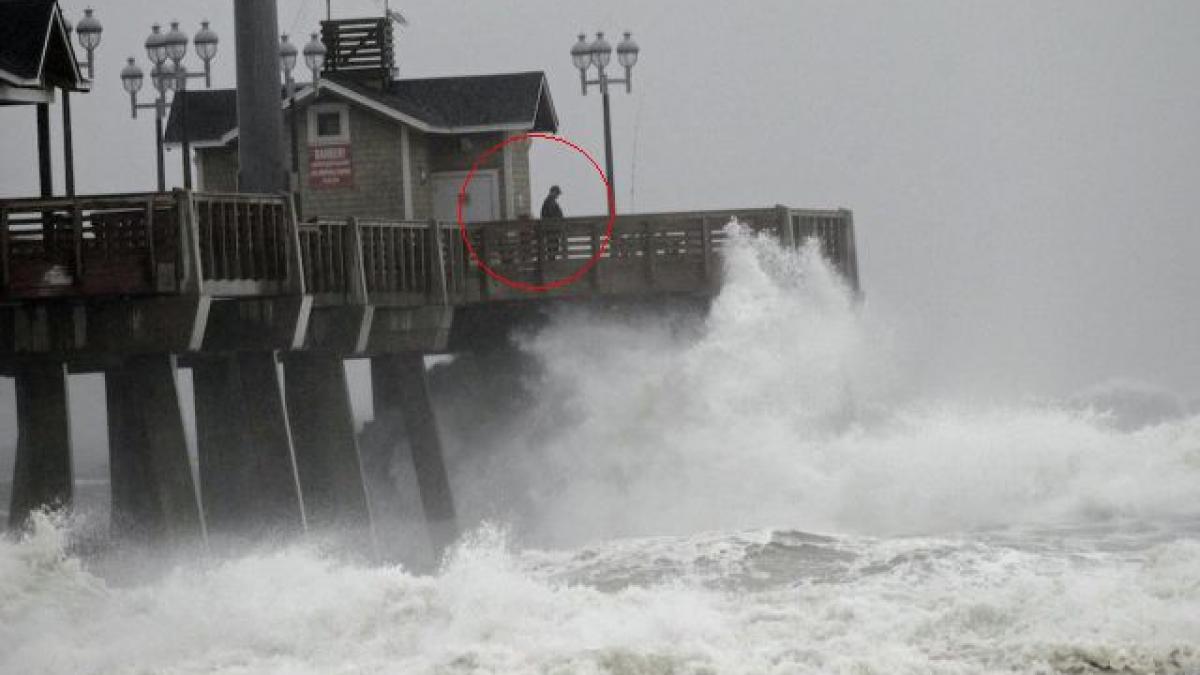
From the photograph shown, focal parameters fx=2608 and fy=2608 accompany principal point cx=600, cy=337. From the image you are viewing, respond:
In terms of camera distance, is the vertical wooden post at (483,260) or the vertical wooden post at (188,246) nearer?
the vertical wooden post at (188,246)

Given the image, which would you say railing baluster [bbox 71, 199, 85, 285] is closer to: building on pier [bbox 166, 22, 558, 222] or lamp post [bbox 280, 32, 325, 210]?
lamp post [bbox 280, 32, 325, 210]

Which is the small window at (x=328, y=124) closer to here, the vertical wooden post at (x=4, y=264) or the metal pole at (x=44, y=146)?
the metal pole at (x=44, y=146)

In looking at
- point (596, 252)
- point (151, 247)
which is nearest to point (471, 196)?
point (596, 252)

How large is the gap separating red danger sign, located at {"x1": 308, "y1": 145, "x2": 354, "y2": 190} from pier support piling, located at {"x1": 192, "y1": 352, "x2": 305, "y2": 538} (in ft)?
58.6

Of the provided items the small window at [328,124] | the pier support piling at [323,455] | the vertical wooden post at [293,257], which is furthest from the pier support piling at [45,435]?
the small window at [328,124]

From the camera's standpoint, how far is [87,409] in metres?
69.2

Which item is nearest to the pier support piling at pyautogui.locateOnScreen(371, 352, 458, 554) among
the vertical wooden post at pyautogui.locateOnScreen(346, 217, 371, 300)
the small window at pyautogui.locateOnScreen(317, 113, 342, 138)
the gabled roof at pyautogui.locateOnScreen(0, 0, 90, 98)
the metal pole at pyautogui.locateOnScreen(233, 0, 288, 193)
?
the metal pole at pyautogui.locateOnScreen(233, 0, 288, 193)

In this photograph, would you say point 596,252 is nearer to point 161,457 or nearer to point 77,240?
point 161,457

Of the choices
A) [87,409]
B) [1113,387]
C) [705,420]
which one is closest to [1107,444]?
[705,420]

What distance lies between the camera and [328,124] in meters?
50.8

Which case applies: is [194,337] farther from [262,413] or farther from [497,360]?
[497,360]

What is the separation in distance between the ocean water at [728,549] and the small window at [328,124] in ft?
27.0

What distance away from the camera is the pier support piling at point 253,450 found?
3180cm

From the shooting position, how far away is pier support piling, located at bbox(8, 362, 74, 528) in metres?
28.2
